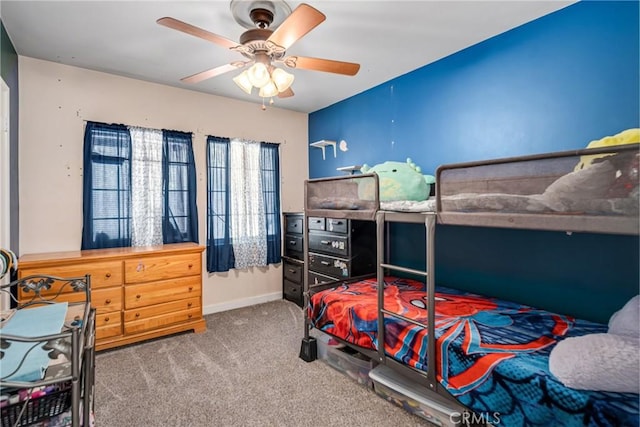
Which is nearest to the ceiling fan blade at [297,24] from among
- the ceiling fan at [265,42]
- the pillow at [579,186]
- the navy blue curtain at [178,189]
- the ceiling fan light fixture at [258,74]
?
the ceiling fan at [265,42]

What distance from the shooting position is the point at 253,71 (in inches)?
78.0

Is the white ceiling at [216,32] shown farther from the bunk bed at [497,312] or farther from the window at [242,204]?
the bunk bed at [497,312]

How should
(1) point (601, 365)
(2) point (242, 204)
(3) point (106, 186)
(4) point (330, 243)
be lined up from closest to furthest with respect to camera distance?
(1) point (601, 365)
(3) point (106, 186)
(4) point (330, 243)
(2) point (242, 204)

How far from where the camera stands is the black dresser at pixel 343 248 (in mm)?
3188

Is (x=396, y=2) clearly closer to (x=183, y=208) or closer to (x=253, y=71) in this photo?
(x=253, y=71)

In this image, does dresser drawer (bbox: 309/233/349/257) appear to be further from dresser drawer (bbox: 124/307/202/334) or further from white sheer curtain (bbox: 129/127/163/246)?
white sheer curtain (bbox: 129/127/163/246)

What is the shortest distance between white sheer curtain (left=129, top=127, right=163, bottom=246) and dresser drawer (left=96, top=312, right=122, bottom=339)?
762mm

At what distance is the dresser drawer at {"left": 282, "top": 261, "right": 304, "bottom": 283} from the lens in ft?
13.0

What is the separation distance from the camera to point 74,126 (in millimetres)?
2963

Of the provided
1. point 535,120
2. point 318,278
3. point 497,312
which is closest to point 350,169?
point 318,278

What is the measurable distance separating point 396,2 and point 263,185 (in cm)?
257

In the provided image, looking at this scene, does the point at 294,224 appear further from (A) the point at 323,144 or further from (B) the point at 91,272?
(B) the point at 91,272

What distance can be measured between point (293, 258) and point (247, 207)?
88 centimetres

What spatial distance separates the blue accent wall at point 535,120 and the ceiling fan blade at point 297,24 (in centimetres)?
169
